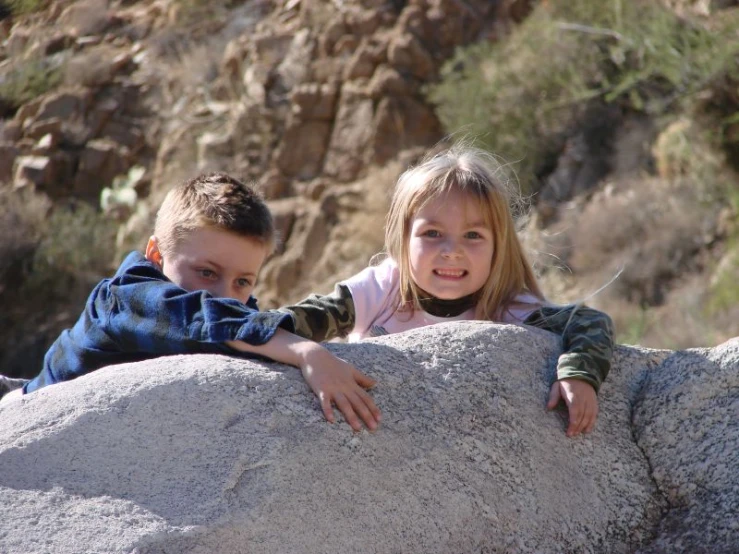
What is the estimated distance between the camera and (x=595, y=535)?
2.53 meters

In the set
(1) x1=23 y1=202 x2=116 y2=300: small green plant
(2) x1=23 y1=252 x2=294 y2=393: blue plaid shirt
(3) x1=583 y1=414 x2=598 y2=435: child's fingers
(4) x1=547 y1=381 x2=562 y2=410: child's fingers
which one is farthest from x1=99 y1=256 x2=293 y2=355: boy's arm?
(1) x1=23 y1=202 x2=116 y2=300: small green plant

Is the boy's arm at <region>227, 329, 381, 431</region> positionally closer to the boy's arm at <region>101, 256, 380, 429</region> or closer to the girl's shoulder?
the boy's arm at <region>101, 256, 380, 429</region>

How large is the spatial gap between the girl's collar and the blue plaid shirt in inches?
31.1

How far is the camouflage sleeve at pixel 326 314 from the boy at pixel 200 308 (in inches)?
7.2

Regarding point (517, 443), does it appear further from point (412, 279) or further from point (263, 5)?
point (263, 5)

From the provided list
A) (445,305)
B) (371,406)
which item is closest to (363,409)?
(371,406)

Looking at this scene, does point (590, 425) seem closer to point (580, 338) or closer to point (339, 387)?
point (580, 338)

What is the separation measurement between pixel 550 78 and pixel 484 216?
12.2 m

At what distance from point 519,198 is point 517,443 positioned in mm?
1123

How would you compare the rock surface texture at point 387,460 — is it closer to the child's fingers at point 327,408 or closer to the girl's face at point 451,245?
the child's fingers at point 327,408

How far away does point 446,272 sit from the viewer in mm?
3238

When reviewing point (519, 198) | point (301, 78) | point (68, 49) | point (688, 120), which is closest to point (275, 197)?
point (301, 78)

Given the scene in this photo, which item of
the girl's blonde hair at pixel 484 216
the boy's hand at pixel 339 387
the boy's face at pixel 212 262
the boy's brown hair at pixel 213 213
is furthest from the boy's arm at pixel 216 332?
the girl's blonde hair at pixel 484 216

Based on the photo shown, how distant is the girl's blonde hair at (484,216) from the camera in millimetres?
3258
